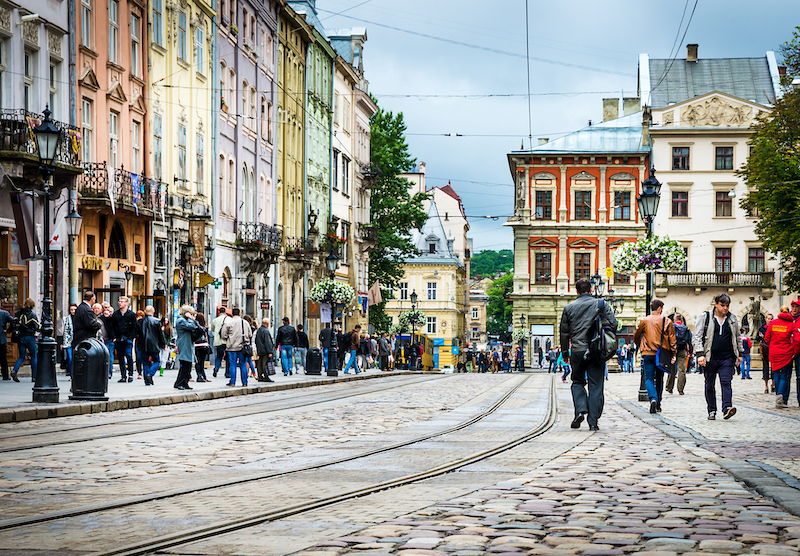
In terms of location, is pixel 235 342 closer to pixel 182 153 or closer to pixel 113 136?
pixel 113 136

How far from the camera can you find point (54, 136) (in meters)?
17.9

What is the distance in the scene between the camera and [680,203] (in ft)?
245

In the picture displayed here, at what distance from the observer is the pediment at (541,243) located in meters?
79.8

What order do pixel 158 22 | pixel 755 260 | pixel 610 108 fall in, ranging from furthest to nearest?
1. pixel 610 108
2. pixel 755 260
3. pixel 158 22

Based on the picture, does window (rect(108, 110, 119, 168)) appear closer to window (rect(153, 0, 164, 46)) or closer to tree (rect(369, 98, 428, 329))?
window (rect(153, 0, 164, 46))

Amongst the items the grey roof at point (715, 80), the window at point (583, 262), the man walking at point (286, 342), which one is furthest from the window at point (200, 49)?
the window at point (583, 262)

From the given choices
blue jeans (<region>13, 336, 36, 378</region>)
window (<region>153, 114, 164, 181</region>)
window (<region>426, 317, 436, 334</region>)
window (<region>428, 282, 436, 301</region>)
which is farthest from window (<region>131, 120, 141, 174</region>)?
window (<region>428, 282, 436, 301</region>)

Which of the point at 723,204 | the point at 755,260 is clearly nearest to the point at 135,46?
the point at 723,204

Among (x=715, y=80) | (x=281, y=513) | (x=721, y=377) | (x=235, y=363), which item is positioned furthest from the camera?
(x=715, y=80)

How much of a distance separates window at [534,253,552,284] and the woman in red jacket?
6076 centimetres

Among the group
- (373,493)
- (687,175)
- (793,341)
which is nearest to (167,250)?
(793,341)

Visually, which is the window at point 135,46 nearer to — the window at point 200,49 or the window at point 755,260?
the window at point 200,49

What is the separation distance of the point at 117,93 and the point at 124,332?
895 cm

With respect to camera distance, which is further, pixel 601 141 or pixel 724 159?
pixel 601 141
